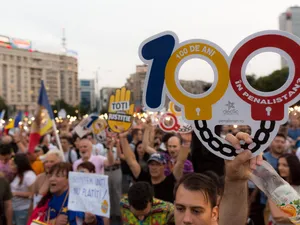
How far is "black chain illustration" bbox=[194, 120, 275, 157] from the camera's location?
1.83m

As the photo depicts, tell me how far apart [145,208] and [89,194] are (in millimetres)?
790

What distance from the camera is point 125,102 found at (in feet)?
16.4

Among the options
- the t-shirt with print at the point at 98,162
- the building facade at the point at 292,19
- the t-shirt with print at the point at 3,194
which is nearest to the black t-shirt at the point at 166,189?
the t-shirt with print at the point at 3,194

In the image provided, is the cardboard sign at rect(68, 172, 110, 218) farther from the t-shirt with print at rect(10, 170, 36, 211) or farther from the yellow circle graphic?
the yellow circle graphic

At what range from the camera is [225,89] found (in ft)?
6.44

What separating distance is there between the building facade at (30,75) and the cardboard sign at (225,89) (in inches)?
3782

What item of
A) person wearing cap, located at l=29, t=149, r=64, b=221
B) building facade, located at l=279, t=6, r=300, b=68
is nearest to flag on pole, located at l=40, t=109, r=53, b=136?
person wearing cap, located at l=29, t=149, r=64, b=221

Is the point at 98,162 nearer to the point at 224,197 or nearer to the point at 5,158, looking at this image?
the point at 5,158

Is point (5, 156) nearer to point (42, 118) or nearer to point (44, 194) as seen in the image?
point (44, 194)

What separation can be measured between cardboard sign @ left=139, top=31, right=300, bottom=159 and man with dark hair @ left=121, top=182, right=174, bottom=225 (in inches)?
40.0

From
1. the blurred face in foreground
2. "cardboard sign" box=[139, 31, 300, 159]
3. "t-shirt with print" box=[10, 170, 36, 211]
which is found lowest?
"t-shirt with print" box=[10, 170, 36, 211]

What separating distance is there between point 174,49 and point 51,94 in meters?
112

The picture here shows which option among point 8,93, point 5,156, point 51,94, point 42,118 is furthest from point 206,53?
point 51,94

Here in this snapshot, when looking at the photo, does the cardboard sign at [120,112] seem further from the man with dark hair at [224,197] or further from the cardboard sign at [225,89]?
the man with dark hair at [224,197]
